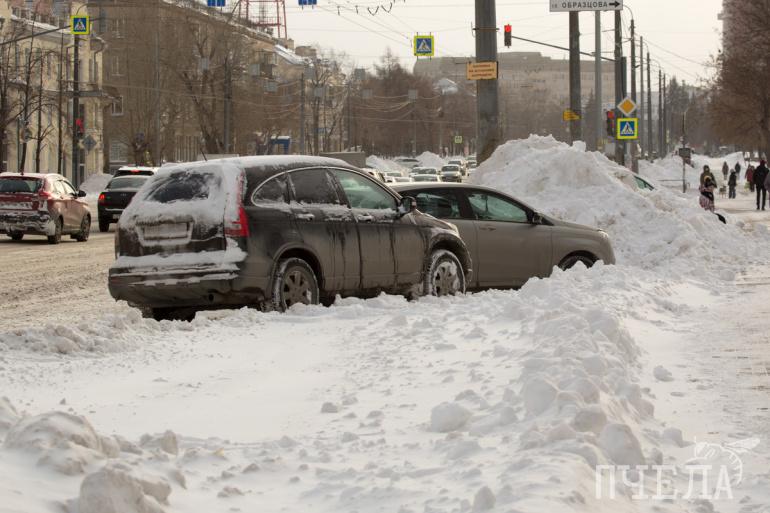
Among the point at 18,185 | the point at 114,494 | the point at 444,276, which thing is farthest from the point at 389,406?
the point at 18,185

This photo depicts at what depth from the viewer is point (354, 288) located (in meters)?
12.9

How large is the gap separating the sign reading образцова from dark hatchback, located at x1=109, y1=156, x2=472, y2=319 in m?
28.7

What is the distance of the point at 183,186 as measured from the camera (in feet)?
40.0

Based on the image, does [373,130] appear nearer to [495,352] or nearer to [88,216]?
[88,216]

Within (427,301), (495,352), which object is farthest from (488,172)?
(495,352)

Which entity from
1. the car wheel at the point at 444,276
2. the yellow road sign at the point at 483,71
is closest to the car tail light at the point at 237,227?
the car wheel at the point at 444,276

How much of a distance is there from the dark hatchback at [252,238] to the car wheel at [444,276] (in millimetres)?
557

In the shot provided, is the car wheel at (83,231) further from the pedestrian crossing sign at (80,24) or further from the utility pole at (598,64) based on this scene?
the utility pole at (598,64)

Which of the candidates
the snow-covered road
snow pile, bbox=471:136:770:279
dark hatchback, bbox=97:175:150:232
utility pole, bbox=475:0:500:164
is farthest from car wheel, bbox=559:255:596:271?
dark hatchback, bbox=97:175:150:232

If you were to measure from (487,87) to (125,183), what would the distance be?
1336 cm

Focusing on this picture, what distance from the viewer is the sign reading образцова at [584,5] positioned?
1604 inches

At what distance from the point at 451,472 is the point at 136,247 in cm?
690

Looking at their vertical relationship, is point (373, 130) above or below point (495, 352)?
above

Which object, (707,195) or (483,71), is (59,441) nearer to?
(483,71)
